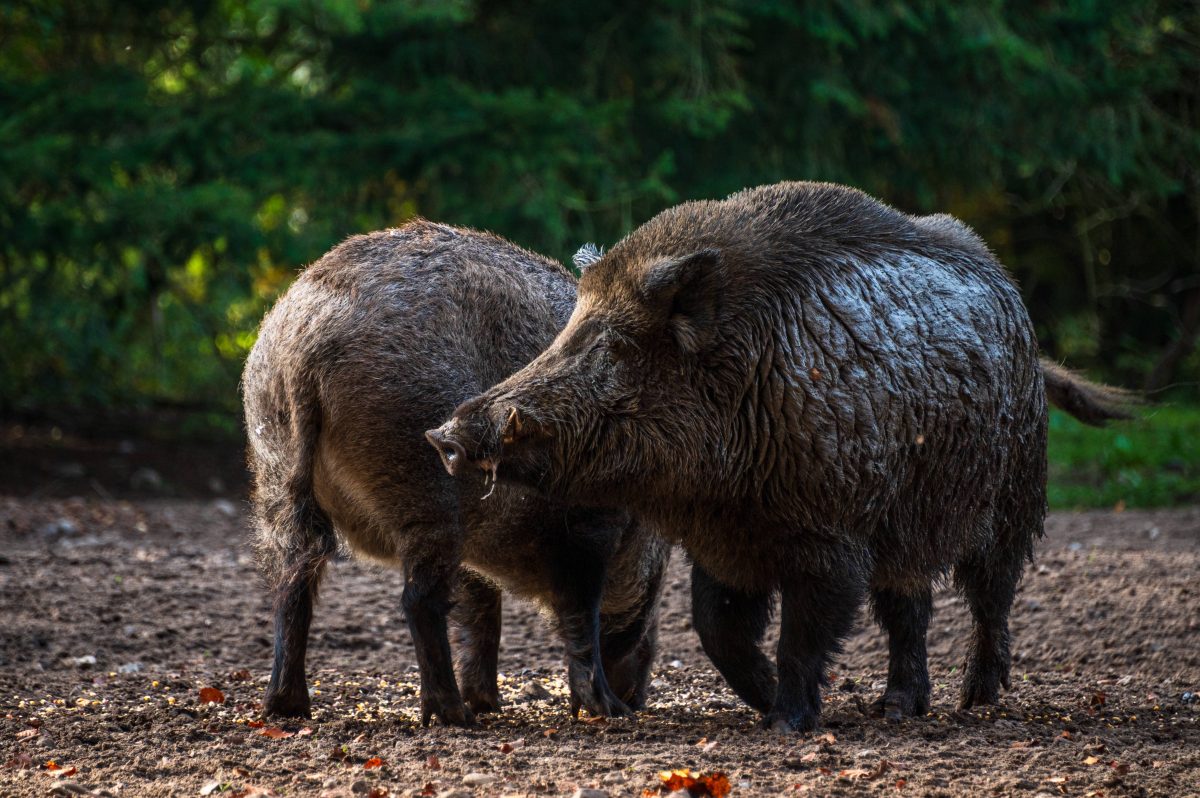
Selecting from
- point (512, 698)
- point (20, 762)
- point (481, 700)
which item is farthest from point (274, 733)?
point (512, 698)

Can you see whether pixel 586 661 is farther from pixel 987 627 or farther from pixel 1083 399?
pixel 1083 399

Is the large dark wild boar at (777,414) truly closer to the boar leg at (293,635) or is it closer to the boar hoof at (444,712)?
the boar hoof at (444,712)

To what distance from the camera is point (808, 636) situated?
483 cm

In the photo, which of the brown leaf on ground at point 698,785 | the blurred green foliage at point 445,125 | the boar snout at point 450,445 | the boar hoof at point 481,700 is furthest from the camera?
the blurred green foliage at point 445,125

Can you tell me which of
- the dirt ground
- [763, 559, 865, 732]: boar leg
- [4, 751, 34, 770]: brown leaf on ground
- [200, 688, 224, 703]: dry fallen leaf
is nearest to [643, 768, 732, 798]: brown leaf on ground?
the dirt ground

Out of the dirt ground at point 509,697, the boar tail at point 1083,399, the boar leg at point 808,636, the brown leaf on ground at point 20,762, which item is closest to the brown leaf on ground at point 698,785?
the dirt ground at point 509,697

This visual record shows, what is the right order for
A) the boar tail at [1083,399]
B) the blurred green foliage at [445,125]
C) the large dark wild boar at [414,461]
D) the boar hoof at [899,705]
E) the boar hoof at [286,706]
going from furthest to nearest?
the blurred green foliage at [445,125], the boar tail at [1083,399], the boar hoof at [899,705], the boar hoof at [286,706], the large dark wild boar at [414,461]

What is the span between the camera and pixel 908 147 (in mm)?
13656

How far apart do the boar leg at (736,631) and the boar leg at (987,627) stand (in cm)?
91

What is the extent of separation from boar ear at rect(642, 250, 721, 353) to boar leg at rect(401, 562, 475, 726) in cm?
118

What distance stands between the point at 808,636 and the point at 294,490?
73.0 inches

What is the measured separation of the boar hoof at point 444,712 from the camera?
5020 millimetres

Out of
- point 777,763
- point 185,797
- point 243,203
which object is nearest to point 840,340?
point 777,763

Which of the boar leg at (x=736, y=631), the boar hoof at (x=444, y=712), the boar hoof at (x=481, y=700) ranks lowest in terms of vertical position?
the boar hoof at (x=481, y=700)
